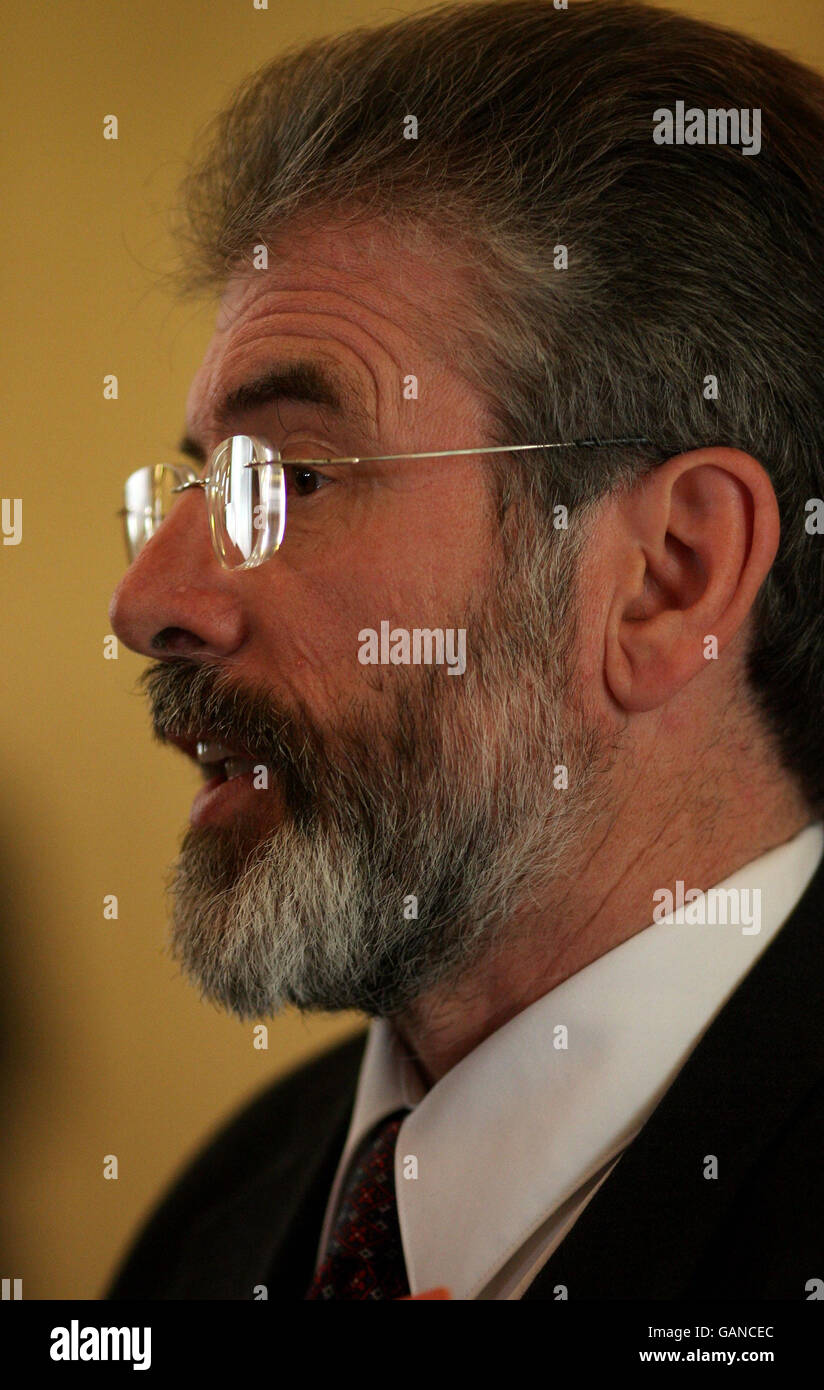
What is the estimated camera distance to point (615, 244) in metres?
0.99

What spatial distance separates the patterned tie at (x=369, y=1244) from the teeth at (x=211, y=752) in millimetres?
378

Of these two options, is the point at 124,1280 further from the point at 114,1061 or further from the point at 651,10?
the point at 651,10

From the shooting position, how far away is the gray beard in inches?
39.3

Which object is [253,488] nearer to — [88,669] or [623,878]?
[623,878]

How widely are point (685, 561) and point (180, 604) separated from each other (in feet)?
1.40

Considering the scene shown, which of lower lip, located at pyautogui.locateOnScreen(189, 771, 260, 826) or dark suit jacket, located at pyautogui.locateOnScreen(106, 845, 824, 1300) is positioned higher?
lower lip, located at pyautogui.locateOnScreen(189, 771, 260, 826)

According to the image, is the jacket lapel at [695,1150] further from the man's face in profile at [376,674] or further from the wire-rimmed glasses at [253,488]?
the wire-rimmed glasses at [253,488]

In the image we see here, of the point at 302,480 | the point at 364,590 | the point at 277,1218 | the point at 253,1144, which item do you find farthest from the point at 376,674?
the point at 253,1144

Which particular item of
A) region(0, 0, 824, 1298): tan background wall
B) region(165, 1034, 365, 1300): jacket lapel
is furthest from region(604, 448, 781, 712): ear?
region(0, 0, 824, 1298): tan background wall

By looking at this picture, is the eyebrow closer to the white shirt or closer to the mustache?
the mustache

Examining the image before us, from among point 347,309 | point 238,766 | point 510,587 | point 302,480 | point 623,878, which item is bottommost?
point 623,878

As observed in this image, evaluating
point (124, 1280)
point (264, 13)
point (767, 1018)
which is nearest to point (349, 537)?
point (767, 1018)

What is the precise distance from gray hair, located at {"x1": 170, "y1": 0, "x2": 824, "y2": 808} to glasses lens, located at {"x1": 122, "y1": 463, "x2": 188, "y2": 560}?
0.28 m

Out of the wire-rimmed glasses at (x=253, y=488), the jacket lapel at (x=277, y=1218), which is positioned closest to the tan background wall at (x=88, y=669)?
the jacket lapel at (x=277, y=1218)
